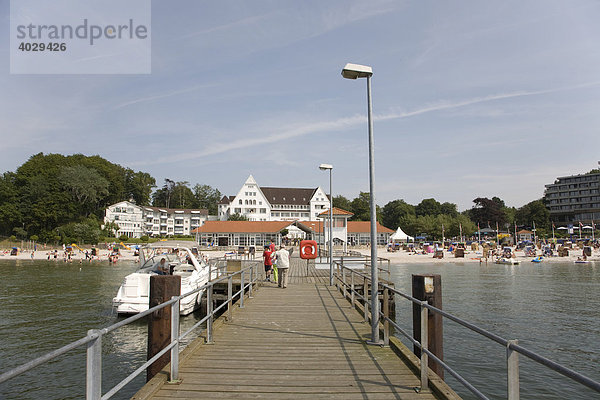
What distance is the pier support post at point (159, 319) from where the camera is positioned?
216 inches

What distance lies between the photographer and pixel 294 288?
16094 millimetres

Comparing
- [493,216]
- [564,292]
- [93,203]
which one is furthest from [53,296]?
[493,216]

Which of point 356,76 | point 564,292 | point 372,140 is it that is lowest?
point 564,292

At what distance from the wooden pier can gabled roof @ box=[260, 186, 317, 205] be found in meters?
99.6

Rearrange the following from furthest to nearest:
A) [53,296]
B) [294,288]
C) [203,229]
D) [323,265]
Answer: [203,229], [323,265], [53,296], [294,288]

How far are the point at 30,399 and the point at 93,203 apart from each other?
91.8 metres

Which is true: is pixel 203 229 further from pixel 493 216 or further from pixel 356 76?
pixel 493 216

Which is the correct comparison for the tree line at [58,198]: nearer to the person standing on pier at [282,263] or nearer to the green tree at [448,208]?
the person standing on pier at [282,263]

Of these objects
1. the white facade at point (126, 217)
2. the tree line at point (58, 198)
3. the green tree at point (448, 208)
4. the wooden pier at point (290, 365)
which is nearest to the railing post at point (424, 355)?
the wooden pier at point (290, 365)

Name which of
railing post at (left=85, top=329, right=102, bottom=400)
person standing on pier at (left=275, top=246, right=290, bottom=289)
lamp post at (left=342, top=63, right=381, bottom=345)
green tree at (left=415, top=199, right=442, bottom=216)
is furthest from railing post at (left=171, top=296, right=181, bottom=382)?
green tree at (left=415, top=199, right=442, bottom=216)

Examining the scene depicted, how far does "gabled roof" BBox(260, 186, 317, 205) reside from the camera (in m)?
110

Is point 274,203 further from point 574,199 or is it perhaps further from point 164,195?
point 574,199

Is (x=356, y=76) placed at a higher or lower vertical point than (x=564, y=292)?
higher

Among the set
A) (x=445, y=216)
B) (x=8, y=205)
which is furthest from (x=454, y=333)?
(x=445, y=216)
